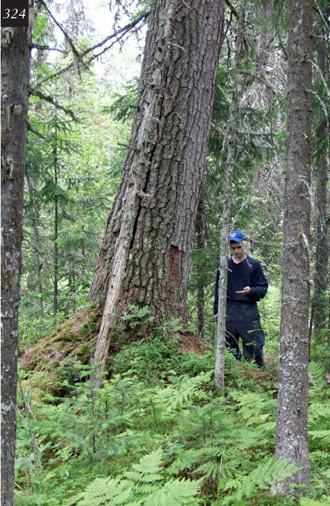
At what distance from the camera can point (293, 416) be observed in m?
2.67

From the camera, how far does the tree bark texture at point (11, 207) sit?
2.27 m

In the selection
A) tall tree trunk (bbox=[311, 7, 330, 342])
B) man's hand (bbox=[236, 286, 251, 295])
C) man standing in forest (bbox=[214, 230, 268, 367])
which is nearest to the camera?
man's hand (bbox=[236, 286, 251, 295])

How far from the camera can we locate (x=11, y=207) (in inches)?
91.0

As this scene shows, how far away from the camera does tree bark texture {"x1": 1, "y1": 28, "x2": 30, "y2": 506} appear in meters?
2.27

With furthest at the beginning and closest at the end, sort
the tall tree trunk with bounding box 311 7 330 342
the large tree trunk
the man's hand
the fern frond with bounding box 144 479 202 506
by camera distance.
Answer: the tall tree trunk with bounding box 311 7 330 342 → the man's hand → the large tree trunk → the fern frond with bounding box 144 479 202 506

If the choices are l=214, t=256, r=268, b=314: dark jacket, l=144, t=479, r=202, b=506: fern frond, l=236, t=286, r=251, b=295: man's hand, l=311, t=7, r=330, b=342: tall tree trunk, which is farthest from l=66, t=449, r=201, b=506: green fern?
l=311, t=7, r=330, b=342: tall tree trunk

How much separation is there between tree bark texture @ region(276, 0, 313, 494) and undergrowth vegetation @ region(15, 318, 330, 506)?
0.21 meters

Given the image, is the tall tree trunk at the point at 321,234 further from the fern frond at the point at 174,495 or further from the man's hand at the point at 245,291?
the fern frond at the point at 174,495

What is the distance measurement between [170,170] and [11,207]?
3.35m

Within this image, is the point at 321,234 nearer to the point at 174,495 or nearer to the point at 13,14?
the point at 174,495

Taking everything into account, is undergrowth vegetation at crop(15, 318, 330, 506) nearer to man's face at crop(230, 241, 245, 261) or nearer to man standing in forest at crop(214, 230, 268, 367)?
man standing in forest at crop(214, 230, 268, 367)

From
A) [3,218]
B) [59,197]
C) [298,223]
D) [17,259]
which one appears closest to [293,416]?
Result: [298,223]

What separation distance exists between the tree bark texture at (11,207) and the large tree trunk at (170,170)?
276cm

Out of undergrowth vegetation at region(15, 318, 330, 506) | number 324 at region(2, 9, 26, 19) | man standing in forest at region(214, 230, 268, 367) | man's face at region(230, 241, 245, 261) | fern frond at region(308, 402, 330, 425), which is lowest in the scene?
undergrowth vegetation at region(15, 318, 330, 506)
